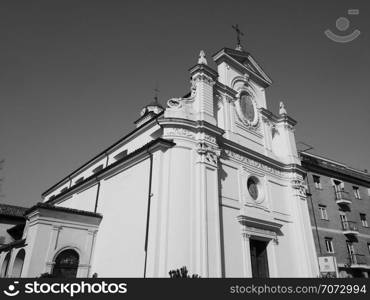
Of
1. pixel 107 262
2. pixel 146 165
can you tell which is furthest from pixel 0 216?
pixel 146 165

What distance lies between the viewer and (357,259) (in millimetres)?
23609

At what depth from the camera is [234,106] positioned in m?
A: 18.8

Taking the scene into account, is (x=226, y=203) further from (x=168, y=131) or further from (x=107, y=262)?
(x=107, y=262)

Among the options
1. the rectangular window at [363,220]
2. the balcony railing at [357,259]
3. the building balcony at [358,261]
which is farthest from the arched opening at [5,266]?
the rectangular window at [363,220]

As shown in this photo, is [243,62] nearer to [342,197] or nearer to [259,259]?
[259,259]

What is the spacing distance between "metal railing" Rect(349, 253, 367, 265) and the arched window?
20.2 m

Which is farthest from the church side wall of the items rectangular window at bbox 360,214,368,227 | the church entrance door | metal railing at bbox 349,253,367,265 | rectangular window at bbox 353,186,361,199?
rectangular window at bbox 353,186,361,199

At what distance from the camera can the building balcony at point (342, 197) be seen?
2551 cm

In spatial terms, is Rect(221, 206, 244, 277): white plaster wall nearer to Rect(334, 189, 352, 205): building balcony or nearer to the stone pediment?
the stone pediment

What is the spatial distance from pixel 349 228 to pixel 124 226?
19443mm

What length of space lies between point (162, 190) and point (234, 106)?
8.18 metres

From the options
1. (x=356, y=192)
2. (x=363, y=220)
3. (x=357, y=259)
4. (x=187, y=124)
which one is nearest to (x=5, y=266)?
(x=187, y=124)

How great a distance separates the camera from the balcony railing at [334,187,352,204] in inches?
1005

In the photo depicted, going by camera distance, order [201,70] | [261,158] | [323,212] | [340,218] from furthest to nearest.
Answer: [340,218] → [323,212] → [261,158] → [201,70]
